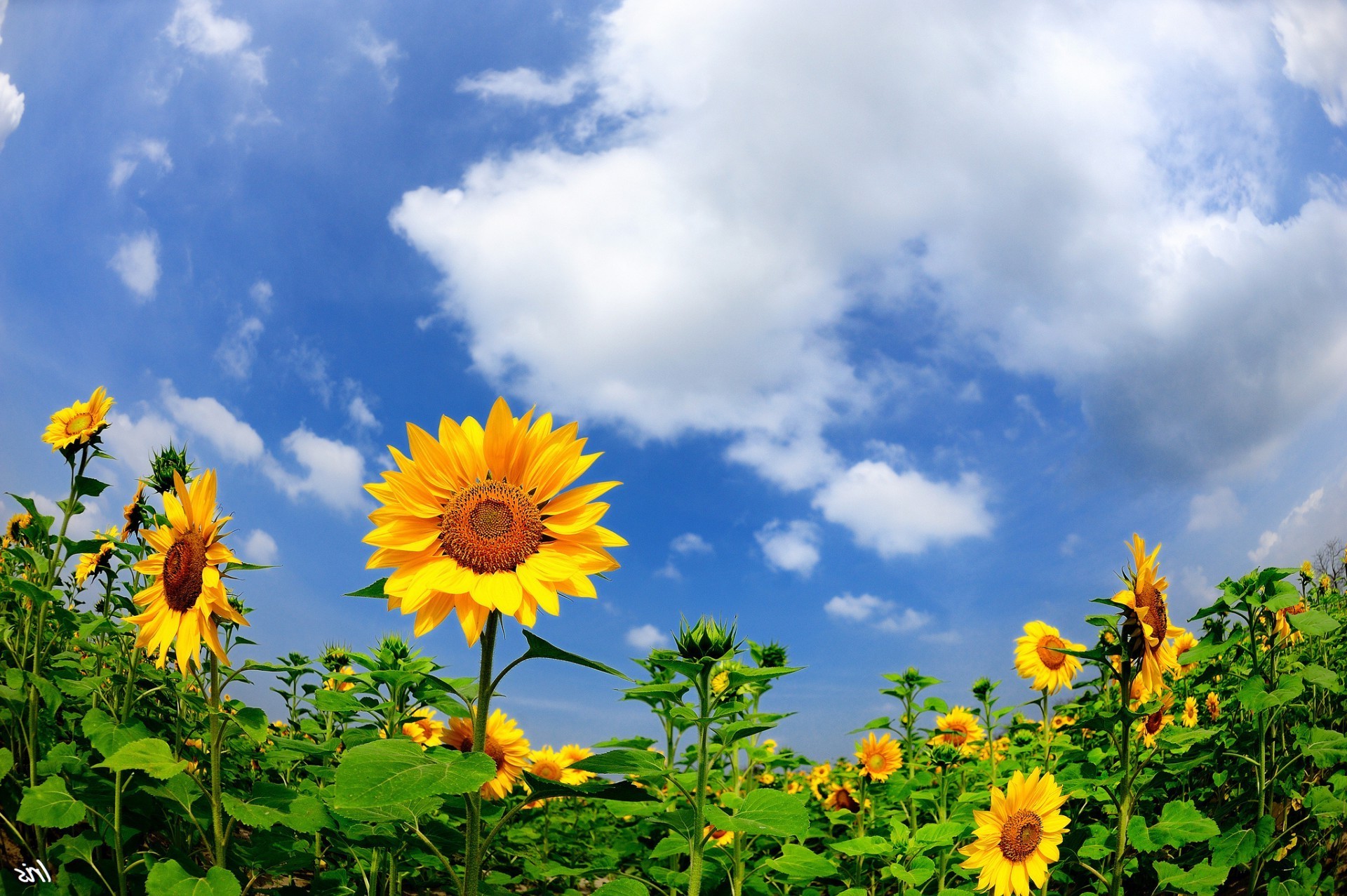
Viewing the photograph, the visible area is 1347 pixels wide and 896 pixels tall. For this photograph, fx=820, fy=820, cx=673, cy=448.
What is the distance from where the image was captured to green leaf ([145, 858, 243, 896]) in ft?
8.73

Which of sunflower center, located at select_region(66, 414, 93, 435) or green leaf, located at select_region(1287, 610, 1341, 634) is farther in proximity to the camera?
sunflower center, located at select_region(66, 414, 93, 435)

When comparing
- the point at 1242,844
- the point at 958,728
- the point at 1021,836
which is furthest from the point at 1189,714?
the point at 1021,836

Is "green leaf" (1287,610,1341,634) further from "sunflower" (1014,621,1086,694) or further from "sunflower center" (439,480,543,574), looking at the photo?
"sunflower center" (439,480,543,574)

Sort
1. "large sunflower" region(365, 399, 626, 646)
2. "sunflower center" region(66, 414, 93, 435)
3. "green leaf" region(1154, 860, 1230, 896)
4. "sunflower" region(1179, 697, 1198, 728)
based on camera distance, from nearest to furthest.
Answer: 1. "large sunflower" region(365, 399, 626, 646)
2. "green leaf" region(1154, 860, 1230, 896)
3. "sunflower center" region(66, 414, 93, 435)
4. "sunflower" region(1179, 697, 1198, 728)

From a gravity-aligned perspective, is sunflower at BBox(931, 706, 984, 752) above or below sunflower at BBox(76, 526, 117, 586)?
below

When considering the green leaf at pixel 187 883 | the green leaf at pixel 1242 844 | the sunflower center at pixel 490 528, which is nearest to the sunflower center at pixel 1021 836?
the green leaf at pixel 1242 844

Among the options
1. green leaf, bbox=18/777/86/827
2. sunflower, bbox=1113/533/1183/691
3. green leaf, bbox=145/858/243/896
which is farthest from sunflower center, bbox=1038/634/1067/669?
green leaf, bbox=18/777/86/827

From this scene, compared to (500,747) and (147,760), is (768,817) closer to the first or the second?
(500,747)

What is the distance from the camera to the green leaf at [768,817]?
106 inches

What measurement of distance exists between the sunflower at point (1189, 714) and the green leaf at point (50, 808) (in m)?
6.71

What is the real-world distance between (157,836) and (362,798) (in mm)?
4453

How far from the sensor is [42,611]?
3785mm

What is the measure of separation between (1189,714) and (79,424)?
754 centimetres

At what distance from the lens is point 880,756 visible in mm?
6344
